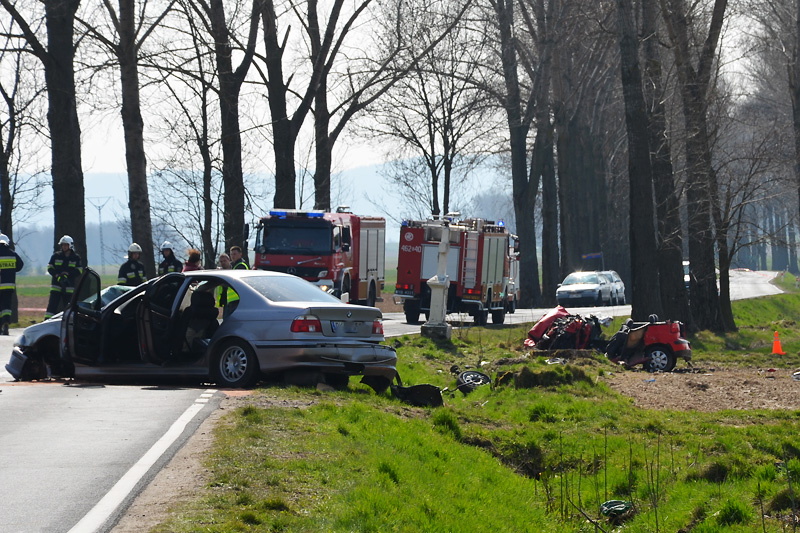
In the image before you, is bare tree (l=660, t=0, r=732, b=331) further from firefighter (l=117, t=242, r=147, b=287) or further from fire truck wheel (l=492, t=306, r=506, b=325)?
firefighter (l=117, t=242, r=147, b=287)

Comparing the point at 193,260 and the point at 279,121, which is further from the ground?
the point at 279,121

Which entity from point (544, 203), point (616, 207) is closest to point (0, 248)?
point (544, 203)

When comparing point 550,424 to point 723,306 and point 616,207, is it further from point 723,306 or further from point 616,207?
point 616,207

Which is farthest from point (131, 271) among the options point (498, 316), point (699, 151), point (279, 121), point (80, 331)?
point (498, 316)

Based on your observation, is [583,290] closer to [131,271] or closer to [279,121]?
[279,121]

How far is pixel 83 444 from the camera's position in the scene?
8672mm

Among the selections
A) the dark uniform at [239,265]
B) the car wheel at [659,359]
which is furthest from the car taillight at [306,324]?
the car wheel at [659,359]

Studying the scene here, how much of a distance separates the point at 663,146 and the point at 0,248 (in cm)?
1499

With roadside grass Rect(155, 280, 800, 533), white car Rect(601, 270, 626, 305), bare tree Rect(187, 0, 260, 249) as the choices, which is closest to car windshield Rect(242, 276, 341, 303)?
roadside grass Rect(155, 280, 800, 533)

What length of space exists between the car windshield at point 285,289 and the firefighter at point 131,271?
5.80 metres

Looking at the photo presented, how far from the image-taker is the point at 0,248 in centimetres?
2053

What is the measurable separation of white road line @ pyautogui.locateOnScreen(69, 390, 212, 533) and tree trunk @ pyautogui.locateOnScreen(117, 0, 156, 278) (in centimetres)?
1489

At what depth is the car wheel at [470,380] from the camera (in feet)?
52.9

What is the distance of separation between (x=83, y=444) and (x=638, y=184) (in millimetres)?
17591
